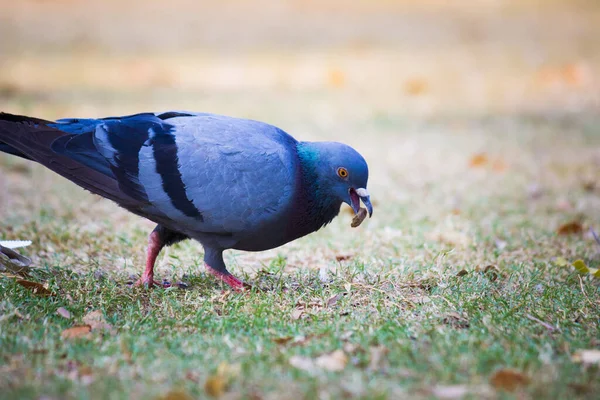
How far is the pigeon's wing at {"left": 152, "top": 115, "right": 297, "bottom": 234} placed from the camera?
10.7 feet

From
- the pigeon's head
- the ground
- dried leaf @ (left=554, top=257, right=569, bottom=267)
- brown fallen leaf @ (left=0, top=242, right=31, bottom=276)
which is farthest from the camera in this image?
dried leaf @ (left=554, top=257, right=569, bottom=267)

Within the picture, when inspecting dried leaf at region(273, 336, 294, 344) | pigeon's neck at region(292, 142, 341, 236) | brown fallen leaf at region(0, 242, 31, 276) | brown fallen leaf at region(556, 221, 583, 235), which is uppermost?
pigeon's neck at region(292, 142, 341, 236)

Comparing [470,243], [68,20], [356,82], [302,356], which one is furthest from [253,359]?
[68,20]

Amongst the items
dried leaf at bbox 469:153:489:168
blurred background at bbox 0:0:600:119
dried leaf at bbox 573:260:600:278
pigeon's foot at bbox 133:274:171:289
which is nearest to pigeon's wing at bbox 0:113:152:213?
pigeon's foot at bbox 133:274:171:289

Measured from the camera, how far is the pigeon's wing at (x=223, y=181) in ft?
10.7

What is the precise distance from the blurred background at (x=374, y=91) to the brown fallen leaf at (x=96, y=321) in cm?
79

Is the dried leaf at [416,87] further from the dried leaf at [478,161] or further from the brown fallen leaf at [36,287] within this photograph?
the brown fallen leaf at [36,287]

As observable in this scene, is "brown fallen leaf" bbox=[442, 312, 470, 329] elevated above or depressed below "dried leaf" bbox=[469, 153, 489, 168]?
below

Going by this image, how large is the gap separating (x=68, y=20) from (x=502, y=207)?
1053cm

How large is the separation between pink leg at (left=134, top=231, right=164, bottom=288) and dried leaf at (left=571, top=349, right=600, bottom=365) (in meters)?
1.88

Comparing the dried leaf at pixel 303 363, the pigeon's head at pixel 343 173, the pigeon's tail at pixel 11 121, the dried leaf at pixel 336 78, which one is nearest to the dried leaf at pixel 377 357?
the dried leaf at pixel 303 363

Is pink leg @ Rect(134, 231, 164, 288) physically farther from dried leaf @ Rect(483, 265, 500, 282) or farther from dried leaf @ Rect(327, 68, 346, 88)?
dried leaf @ Rect(327, 68, 346, 88)

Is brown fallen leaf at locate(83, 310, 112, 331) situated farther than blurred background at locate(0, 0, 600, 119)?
No

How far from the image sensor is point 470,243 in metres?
4.42
